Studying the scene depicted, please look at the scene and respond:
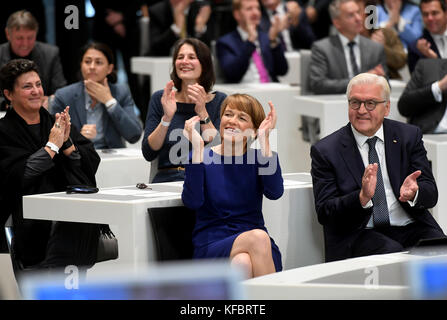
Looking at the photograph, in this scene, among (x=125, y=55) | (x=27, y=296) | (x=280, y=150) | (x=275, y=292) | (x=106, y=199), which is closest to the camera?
(x=27, y=296)

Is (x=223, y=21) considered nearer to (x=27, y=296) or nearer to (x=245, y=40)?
(x=245, y=40)

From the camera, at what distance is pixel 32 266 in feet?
13.5

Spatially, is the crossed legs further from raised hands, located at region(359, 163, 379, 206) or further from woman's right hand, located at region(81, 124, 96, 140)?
woman's right hand, located at region(81, 124, 96, 140)

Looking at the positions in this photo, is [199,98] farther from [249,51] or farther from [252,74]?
[252,74]

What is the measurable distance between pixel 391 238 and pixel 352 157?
364mm

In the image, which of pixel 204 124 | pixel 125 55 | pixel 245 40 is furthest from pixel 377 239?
pixel 125 55

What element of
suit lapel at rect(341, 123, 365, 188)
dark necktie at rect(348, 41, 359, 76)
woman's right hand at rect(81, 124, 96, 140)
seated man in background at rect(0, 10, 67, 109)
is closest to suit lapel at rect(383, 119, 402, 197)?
suit lapel at rect(341, 123, 365, 188)

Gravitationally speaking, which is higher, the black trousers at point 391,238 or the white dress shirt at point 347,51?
the white dress shirt at point 347,51

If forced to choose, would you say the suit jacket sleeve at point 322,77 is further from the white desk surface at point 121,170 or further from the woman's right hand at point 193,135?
the woman's right hand at point 193,135

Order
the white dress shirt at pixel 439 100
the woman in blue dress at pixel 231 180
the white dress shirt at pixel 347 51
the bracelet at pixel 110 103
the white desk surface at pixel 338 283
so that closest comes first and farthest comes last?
the white desk surface at pixel 338 283 < the woman in blue dress at pixel 231 180 < the bracelet at pixel 110 103 < the white dress shirt at pixel 439 100 < the white dress shirt at pixel 347 51

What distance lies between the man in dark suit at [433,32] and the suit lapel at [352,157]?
2314 millimetres

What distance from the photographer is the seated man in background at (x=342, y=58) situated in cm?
660

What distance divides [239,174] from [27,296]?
1509 millimetres

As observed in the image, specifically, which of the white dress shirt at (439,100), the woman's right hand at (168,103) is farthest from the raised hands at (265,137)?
the white dress shirt at (439,100)
